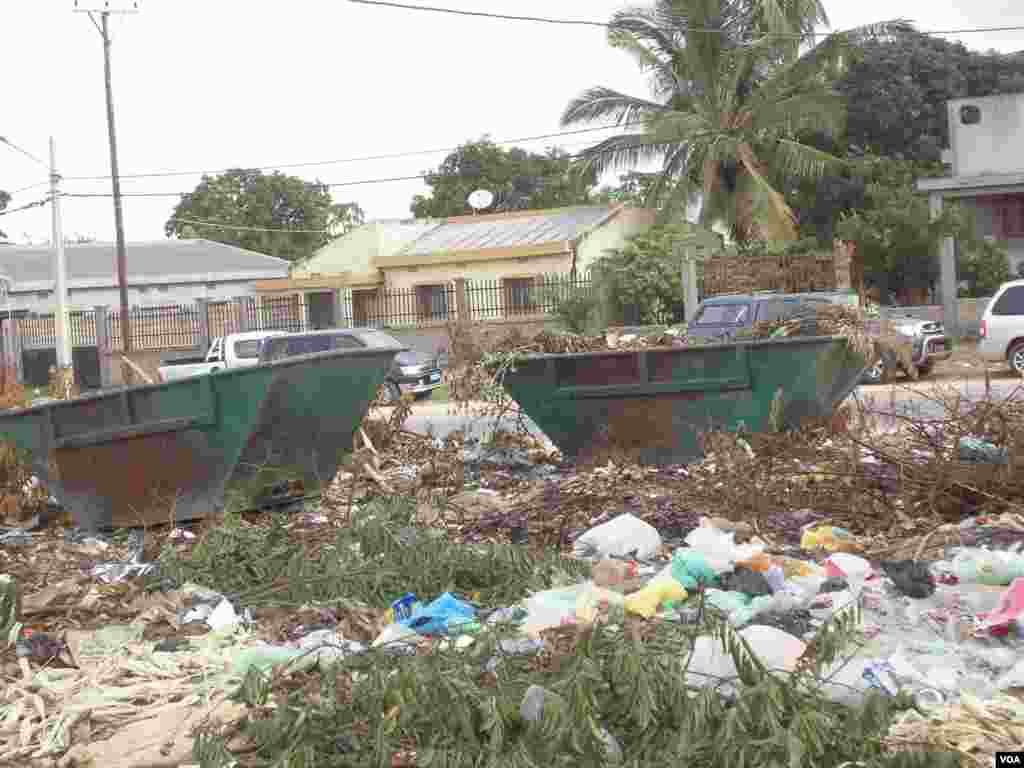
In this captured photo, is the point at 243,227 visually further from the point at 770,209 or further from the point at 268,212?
the point at 770,209

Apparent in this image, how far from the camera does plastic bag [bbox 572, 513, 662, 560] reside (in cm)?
712

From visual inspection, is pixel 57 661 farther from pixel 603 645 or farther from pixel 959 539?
pixel 959 539

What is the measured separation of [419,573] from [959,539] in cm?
268

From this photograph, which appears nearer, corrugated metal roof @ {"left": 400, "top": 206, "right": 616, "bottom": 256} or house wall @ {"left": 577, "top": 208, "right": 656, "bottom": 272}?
house wall @ {"left": 577, "top": 208, "right": 656, "bottom": 272}

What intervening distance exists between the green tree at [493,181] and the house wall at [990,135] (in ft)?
57.9

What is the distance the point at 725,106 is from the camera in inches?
1195

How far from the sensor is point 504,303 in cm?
2989

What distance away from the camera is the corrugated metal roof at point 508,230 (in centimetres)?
3375

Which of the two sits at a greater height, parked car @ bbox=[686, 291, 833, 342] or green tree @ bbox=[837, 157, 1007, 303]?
green tree @ bbox=[837, 157, 1007, 303]

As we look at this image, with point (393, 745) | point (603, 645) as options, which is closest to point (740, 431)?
point (603, 645)

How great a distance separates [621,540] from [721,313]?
39.5ft

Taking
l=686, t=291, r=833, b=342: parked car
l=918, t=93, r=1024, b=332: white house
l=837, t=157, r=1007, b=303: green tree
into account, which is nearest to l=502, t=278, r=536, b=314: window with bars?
l=837, t=157, r=1007, b=303: green tree

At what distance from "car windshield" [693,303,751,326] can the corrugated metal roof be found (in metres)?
13.8

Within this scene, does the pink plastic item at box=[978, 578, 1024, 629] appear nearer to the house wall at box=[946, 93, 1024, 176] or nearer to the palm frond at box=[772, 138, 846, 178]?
the palm frond at box=[772, 138, 846, 178]
